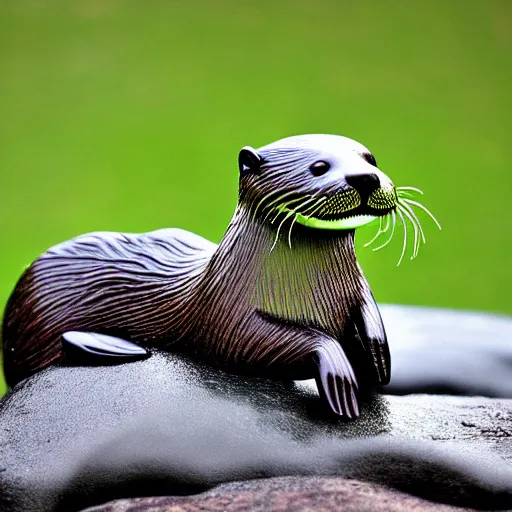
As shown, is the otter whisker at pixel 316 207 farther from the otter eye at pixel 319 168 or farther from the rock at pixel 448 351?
the rock at pixel 448 351

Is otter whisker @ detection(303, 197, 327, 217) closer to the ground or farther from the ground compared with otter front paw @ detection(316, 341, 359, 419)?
farther from the ground

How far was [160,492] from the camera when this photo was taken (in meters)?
1.26

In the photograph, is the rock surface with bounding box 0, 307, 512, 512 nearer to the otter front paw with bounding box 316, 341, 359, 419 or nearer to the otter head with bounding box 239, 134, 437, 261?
the otter front paw with bounding box 316, 341, 359, 419

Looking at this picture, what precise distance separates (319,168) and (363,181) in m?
0.07

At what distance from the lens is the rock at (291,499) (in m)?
1.19

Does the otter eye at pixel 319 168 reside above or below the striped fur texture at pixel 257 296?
above

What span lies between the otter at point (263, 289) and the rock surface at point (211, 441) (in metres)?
0.05

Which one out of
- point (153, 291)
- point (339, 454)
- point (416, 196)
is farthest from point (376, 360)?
point (416, 196)

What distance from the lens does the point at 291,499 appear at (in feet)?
3.93

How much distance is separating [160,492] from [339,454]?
10.0 inches

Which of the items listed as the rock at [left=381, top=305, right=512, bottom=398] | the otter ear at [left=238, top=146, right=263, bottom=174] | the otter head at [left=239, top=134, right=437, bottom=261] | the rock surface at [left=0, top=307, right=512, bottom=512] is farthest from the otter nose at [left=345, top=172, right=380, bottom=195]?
the rock at [left=381, top=305, right=512, bottom=398]

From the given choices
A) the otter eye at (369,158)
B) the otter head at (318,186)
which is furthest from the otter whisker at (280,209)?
the otter eye at (369,158)

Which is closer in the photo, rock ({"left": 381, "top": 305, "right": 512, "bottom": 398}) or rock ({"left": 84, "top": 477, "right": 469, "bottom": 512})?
rock ({"left": 84, "top": 477, "right": 469, "bottom": 512})

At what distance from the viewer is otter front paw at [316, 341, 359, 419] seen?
1289 mm
